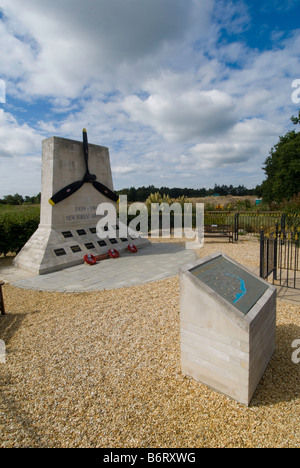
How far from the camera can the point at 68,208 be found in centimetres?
875

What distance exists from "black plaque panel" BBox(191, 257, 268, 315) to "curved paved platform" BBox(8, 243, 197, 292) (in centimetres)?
329

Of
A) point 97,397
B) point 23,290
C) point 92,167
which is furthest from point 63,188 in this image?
point 97,397

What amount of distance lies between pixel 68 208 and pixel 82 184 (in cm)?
106

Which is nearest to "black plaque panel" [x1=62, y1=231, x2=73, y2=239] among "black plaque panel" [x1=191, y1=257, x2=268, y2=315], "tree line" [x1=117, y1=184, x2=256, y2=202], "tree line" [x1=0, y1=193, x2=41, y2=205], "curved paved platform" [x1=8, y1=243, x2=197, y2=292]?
"curved paved platform" [x1=8, y1=243, x2=197, y2=292]

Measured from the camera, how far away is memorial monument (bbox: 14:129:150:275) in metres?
7.84

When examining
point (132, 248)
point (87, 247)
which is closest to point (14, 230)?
point (87, 247)

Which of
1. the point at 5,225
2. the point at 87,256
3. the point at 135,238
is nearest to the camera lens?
the point at 87,256

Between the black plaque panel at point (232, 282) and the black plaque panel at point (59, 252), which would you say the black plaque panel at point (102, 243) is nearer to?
the black plaque panel at point (59, 252)

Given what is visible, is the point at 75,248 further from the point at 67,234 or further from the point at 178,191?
the point at 178,191

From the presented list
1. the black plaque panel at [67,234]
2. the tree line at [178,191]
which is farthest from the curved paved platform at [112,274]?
the tree line at [178,191]

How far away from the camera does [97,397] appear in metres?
2.54

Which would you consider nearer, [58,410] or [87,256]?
[58,410]

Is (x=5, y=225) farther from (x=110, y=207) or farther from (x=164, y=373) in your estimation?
(x=164, y=373)

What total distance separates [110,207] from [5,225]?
4.04m
